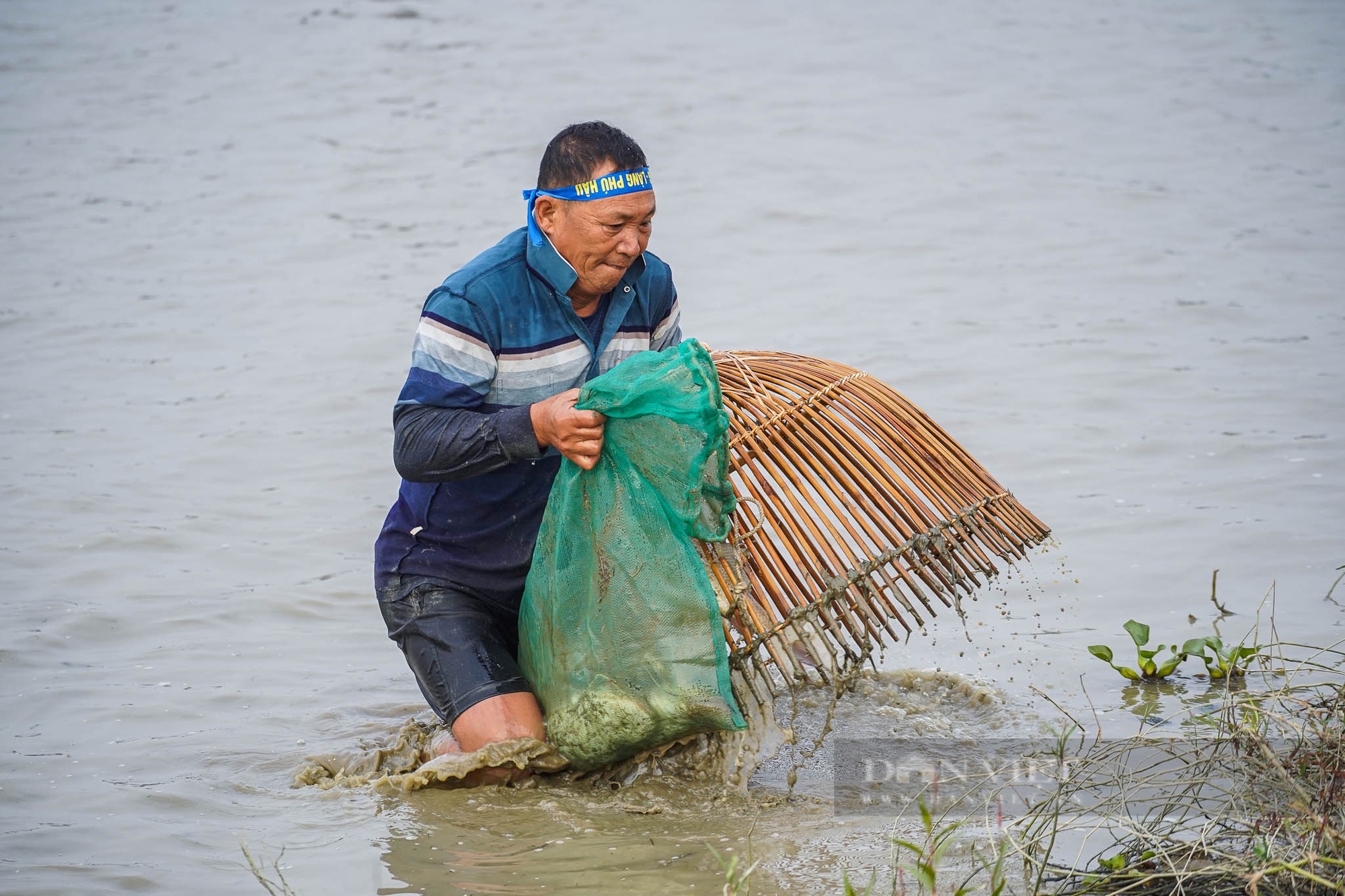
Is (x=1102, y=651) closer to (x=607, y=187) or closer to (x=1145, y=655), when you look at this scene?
(x=1145, y=655)

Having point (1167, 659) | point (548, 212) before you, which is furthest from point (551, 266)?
point (1167, 659)

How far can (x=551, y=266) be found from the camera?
10.2 ft

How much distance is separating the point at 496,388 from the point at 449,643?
0.63m

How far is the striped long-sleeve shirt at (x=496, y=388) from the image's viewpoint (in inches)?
117

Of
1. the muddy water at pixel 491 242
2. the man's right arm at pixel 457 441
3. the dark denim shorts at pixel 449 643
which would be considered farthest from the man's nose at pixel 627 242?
the muddy water at pixel 491 242

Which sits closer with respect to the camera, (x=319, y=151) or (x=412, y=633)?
(x=412, y=633)

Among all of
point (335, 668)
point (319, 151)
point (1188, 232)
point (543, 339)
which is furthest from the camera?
point (319, 151)

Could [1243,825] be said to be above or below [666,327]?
below

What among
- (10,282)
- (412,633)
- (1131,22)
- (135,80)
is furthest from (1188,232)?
(135,80)

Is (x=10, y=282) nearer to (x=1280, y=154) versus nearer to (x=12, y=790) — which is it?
(x=12, y=790)

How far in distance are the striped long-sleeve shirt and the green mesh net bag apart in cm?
18

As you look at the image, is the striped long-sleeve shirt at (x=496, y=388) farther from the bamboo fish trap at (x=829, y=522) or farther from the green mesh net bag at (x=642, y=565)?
the bamboo fish trap at (x=829, y=522)

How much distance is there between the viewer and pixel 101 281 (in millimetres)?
8875

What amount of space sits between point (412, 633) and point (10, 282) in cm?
681
